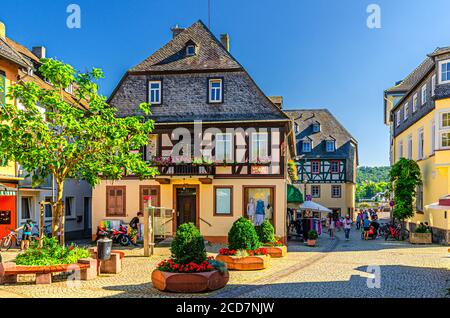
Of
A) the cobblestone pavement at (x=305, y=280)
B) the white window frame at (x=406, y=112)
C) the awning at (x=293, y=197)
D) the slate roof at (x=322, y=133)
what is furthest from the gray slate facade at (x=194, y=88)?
the slate roof at (x=322, y=133)

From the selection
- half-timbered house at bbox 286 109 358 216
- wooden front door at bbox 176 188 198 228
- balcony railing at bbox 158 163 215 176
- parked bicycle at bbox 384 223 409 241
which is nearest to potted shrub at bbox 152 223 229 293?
balcony railing at bbox 158 163 215 176

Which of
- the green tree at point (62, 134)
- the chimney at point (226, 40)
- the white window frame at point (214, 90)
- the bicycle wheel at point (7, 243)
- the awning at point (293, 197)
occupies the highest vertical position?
the chimney at point (226, 40)

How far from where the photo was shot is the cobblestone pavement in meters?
12.1

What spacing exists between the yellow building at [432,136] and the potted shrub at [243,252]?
883cm

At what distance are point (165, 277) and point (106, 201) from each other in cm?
1536

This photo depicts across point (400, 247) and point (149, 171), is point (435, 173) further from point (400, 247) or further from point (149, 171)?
point (149, 171)

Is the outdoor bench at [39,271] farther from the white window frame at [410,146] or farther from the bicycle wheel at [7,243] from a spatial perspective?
the white window frame at [410,146]

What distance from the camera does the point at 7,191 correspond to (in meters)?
23.3

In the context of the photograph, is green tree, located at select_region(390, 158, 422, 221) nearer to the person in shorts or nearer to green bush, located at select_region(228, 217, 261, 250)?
green bush, located at select_region(228, 217, 261, 250)

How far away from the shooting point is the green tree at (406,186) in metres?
30.4
